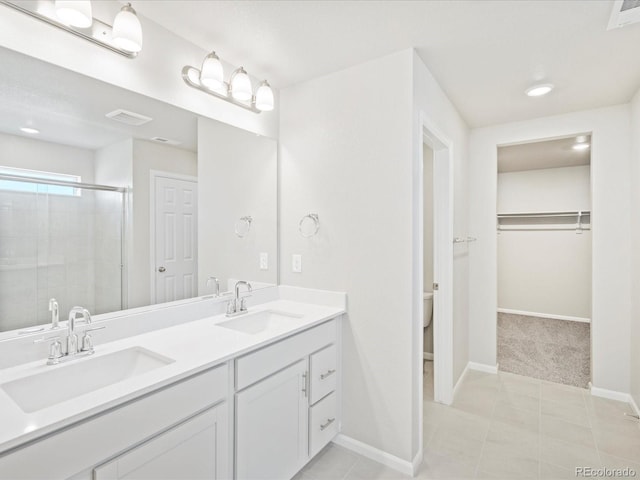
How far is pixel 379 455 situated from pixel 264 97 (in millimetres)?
2277

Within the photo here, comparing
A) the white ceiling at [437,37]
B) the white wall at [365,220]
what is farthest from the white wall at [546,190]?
the white wall at [365,220]

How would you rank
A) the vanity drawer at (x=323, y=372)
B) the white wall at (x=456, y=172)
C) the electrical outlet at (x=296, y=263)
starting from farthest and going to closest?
1. the electrical outlet at (x=296, y=263)
2. the white wall at (x=456, y=172)
3. the vanity drawer at (x=323, y=372)

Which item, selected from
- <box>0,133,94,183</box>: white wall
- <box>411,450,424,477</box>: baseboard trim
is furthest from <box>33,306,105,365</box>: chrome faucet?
<box>411,450,424,477</box>: baseboard trim

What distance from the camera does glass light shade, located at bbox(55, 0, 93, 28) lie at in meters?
1.22

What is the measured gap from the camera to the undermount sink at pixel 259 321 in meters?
1.88

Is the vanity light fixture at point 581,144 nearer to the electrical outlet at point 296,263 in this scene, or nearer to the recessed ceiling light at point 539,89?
the recessed ceiling light at point 539,89

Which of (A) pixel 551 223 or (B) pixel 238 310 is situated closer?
(B) pixel 238 310

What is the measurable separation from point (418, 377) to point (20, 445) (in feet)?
5.80

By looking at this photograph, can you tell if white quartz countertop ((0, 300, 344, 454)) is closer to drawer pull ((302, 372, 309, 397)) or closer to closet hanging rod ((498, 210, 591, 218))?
drawer pull ((302, 372, 309, 397))

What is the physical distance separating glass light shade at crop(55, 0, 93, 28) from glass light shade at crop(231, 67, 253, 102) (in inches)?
29.7

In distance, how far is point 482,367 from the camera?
3.29 m

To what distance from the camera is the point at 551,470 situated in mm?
1899

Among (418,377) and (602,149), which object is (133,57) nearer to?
(418,377)

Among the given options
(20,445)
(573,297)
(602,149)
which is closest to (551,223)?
(573,297)
